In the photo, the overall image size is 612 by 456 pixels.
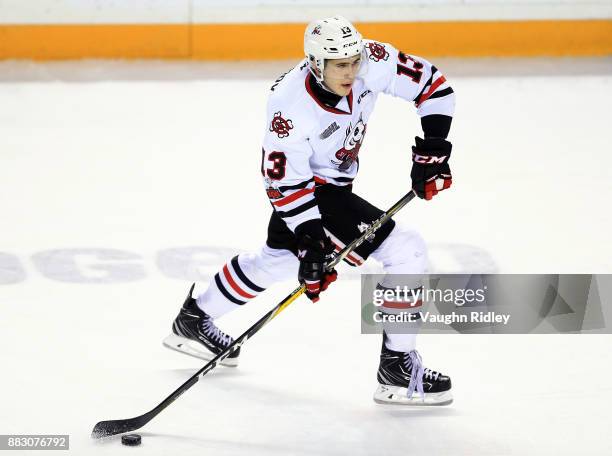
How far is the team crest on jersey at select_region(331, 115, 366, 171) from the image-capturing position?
3.38 m

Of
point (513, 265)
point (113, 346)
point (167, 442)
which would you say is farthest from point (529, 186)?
point (167, 442)

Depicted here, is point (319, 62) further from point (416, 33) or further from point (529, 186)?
point (416, 33)

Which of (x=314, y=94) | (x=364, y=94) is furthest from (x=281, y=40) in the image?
(x=314, y=94)

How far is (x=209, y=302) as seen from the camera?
147 inches

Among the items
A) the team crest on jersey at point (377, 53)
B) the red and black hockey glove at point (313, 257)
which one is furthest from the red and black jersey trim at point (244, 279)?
the team crest on jersey at point (377, 53)

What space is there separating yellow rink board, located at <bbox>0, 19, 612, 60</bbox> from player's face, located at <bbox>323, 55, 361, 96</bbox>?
3673 mm

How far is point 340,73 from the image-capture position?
10.6 feet

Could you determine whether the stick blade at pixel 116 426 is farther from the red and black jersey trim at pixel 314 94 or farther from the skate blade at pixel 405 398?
the red and black jersey trim at pixel 314 94

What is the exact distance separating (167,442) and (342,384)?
2.05 feet

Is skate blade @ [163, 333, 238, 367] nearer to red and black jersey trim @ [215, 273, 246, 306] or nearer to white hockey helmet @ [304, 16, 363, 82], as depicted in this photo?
red and black jersey trim @ [215, 273, 246, 306]

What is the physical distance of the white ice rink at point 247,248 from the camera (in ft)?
10.9

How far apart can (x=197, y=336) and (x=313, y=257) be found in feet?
2.21

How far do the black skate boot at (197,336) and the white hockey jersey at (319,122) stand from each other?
0.58 meters

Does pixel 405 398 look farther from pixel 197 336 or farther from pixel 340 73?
pixel 340 73
